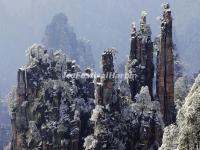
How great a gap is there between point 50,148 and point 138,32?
12.6 meters

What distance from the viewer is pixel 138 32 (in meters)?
54.4

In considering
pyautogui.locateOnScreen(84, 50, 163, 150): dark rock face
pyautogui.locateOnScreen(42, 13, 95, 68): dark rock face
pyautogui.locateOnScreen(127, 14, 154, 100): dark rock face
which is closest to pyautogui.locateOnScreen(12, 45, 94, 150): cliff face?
pyautogui.locateOnScreen(127, 14, 154, 100): dark rock face

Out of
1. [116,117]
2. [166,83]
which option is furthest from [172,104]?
[116,117]

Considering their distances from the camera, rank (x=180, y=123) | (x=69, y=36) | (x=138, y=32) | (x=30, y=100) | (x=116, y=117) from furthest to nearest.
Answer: (x=69, y=36) < (x=30, y=100) < (x=138, y=32) < (x=116, y=117) < (x=180, y=123)

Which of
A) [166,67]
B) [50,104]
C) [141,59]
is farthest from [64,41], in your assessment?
[166,67]

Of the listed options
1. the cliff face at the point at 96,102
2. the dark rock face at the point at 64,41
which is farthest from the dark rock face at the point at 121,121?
the dark rock face at the point at 64,41

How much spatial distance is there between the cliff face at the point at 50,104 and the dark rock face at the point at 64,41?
103462mm

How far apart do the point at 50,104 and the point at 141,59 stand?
927 cm

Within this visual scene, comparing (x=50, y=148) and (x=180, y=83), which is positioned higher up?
(x=180, y=83)

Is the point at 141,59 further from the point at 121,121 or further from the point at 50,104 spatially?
the point at 50,104

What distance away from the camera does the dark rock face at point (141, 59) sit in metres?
53.2

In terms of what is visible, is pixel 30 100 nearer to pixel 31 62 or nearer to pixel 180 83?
pixel 31 62

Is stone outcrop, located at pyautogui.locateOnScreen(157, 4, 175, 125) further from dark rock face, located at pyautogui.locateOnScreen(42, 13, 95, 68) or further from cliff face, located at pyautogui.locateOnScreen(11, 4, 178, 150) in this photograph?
dark rock face, located at pyautogui.locateOnScreen(42, 13, 95, 68)

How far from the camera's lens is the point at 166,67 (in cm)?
5178
